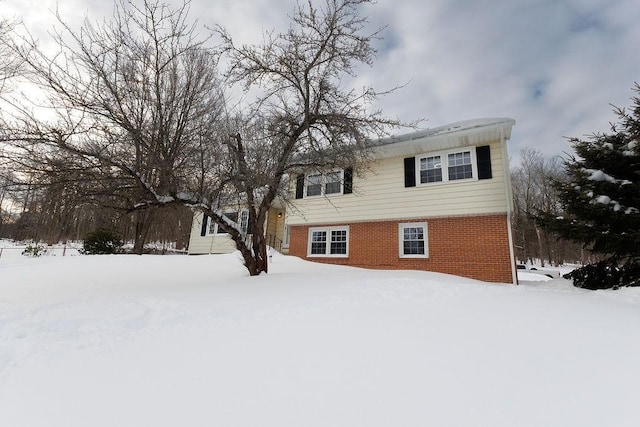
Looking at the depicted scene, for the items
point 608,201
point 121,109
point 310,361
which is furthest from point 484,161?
point 121,109

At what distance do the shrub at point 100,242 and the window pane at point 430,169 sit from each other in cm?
1562

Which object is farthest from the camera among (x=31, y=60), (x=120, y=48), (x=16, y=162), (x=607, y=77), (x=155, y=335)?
(x=607, y=77)

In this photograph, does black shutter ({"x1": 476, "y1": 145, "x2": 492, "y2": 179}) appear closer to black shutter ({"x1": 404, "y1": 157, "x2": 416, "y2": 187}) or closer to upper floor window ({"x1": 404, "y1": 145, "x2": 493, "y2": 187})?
upper floor window ({"x1": 404, "y1": 145, "x2": 493, "y2": 187})

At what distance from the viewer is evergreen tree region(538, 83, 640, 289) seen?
7.66 meters

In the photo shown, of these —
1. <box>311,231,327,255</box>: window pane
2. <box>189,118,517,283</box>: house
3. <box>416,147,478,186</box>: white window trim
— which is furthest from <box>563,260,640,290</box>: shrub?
<box>311,231,327,255</box>: window pane

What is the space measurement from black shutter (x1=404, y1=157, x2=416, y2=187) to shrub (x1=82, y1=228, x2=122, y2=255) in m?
15.0

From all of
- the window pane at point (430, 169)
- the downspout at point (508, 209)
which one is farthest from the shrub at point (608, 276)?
the window pane at point (430, 169)

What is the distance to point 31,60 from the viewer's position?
5.00m

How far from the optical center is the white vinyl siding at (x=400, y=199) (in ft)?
31.3

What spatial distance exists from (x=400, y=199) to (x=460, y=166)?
2291 millimetres

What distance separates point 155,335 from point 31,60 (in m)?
5.27

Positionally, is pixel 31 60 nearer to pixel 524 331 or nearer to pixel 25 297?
pixel 25 297

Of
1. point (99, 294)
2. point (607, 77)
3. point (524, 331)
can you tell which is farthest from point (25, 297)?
point (607, 77)

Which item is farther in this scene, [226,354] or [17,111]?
[17,111]
